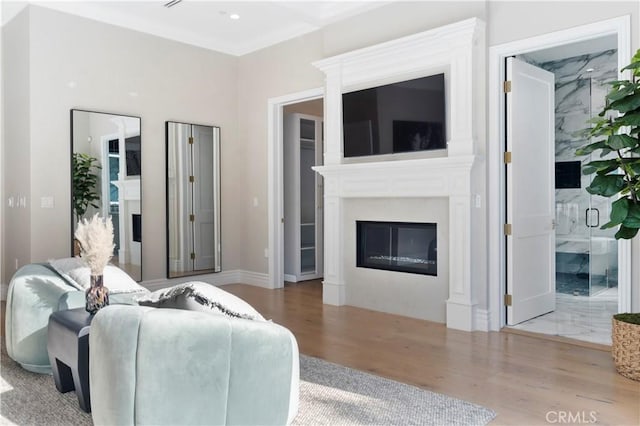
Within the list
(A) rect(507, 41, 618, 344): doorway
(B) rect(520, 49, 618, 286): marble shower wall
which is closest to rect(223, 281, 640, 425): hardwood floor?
(A) rect(507, 41, 618, 344): doorway

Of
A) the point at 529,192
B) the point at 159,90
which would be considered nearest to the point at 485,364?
the point at 529,192

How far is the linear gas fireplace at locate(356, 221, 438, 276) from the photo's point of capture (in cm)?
455

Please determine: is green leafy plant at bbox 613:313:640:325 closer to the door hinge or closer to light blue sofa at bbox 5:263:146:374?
the door hinge

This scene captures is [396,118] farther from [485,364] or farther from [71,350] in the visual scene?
[71,350]

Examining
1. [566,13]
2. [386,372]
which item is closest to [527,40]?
[566,13]

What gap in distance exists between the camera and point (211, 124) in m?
6.25

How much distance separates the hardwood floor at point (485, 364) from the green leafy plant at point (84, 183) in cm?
217

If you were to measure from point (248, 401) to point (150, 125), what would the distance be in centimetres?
453

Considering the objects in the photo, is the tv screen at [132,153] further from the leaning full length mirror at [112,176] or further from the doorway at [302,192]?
the doorway at [302,192]

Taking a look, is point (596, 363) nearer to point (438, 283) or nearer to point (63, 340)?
point (438, 283)

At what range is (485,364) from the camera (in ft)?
10.6

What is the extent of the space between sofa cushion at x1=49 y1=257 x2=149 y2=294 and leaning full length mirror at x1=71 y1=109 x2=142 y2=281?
2027 millimetres

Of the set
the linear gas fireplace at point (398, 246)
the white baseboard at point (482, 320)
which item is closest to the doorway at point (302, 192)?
the linear gas fireplace at point (398, 246)

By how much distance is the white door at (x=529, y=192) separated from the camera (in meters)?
4.19
